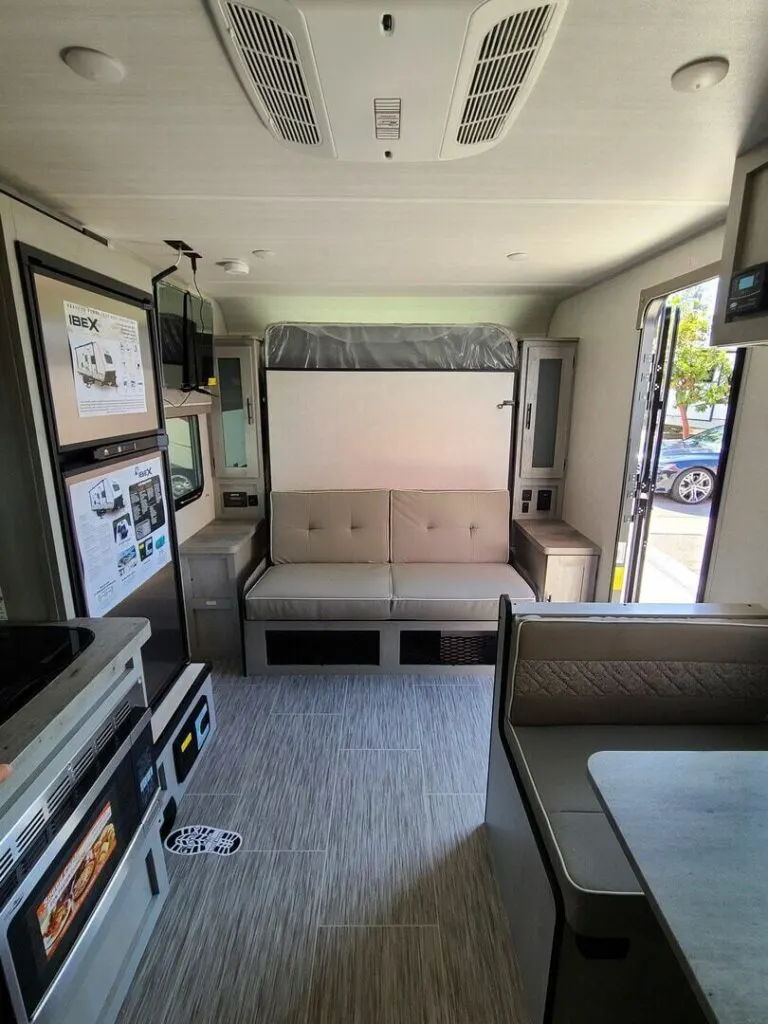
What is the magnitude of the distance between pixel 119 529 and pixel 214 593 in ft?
4.29

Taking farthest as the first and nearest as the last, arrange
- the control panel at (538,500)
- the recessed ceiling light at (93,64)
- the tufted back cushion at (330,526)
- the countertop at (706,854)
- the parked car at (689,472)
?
the parked car at (689,472) → the control panel at (538,500) → the tufted back cushion at (330,526) → the recessed ceiling light at (93,64) → the countertop at (706,854)

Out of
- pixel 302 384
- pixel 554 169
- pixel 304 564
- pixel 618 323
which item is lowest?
pixel 304 564

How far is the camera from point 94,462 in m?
1.54

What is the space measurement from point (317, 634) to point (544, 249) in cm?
242

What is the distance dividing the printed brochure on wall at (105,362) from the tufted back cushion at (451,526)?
193cm

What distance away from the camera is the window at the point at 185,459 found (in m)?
2.97

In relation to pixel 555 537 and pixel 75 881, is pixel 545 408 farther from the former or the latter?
pixel 75 881

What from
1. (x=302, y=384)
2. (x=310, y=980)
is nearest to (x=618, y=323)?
(x=302, y=384)

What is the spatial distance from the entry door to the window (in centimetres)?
273

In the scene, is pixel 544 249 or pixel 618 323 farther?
pixel 618 323

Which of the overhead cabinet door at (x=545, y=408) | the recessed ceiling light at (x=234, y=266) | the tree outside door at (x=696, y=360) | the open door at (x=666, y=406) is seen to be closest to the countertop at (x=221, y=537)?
the recessed ceiling light at (x=234, y=266)

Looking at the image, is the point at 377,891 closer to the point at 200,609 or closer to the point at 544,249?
the point at 200,609

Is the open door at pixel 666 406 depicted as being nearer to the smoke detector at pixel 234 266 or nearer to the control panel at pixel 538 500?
the control panel at pixel 538 500

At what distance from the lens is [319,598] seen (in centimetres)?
276
